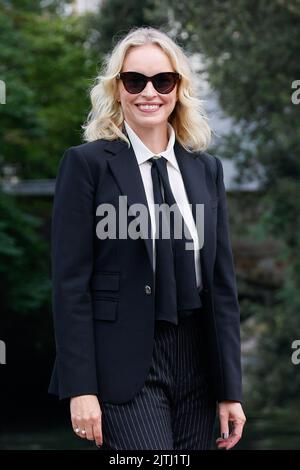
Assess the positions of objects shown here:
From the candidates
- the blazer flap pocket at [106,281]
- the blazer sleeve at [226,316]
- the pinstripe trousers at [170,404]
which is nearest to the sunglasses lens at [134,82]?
the blazer sleeve at [226,316]

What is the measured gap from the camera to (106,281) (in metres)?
4.00

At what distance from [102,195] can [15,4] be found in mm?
33846

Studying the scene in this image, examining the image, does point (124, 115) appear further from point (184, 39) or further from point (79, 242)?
point (184, 39)

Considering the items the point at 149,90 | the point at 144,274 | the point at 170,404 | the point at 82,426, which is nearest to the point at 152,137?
the point at 149,90

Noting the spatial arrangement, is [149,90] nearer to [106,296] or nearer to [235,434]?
[106,296]

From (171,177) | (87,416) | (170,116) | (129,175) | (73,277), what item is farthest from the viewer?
(170,116)

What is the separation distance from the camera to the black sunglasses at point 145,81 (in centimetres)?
416

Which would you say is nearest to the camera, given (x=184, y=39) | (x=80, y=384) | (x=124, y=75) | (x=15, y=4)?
(x=80, y=384)

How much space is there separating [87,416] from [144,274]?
1.62 feet

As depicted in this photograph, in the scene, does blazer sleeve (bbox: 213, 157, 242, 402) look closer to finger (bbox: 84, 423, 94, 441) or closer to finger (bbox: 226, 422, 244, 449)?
finger (bbox: 226, 422, 244, 449)

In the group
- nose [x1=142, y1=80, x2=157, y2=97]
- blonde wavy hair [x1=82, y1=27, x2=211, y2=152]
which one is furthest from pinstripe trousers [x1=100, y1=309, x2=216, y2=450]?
nose [x1=142, y1=80, x2=157, y2=97]

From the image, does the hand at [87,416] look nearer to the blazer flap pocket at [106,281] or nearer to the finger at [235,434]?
the blazer flap pocket at [106,281]

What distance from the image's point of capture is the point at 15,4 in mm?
37000

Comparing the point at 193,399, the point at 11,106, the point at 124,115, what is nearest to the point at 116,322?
the point at 193,399
